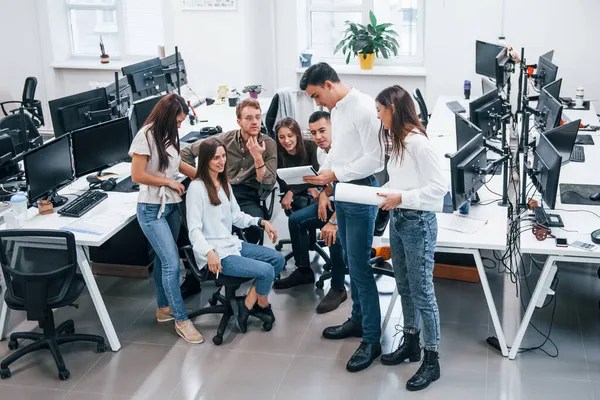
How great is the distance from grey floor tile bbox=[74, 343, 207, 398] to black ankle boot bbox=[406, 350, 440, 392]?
1.25 metres

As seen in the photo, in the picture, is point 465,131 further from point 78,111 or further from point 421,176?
point 78,111

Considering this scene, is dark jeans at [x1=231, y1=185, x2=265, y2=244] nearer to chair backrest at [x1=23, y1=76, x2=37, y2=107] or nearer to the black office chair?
the black office chair

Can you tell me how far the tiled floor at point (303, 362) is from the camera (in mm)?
3904

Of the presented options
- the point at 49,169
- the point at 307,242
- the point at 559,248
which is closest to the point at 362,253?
the point at 559,248

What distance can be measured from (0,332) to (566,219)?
3426 millimetres

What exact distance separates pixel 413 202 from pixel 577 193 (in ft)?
5.93

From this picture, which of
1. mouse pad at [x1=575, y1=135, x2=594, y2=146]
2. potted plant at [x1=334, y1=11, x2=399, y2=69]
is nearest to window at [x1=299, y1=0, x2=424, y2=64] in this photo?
potted plant at [x1=334, y1=11, x2=399, y2=69]

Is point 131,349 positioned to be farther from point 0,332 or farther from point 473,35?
point 473,35

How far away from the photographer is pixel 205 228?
4344 millimetres

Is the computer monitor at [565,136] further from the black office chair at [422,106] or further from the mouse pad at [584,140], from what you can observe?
the black office chair at [422,106]

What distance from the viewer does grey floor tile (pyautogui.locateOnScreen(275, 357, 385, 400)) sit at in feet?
12.7

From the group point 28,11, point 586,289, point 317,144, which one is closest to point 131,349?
point 317,144

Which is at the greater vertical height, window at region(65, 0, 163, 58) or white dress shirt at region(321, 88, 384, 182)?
window at region(65, 0, 163, 58)

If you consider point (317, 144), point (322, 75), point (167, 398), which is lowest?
point (167, 398)
